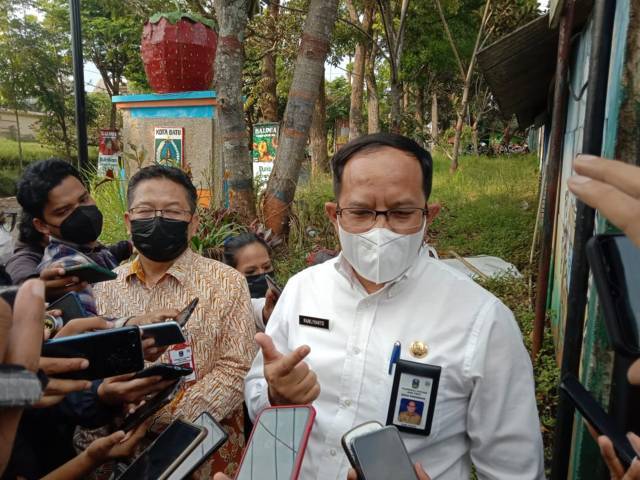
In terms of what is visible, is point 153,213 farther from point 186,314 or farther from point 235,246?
point 235,246

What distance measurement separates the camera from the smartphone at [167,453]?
130 centimetres

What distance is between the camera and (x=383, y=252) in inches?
57.1

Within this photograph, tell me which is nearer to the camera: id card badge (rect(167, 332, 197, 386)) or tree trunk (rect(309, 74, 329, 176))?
id card badge (rect(167, 332, 197, 386))

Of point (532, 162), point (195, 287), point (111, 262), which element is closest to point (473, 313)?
point (195, 287)

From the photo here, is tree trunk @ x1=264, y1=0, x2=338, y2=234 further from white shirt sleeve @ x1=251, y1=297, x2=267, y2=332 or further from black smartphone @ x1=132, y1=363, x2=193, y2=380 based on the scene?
black smartphone @ x1=132, y1=363, x2=193, y2=380

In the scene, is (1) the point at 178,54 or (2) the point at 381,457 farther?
(1) the point at 178,54

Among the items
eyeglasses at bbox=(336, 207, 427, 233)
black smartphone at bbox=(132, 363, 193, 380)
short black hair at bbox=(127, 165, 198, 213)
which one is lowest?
black smartphone at bbox=(132, 363, 193, 380)

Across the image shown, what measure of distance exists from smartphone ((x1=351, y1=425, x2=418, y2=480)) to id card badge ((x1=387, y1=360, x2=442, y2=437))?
10.5 inches

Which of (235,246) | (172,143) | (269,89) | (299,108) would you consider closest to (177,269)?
(235,246)

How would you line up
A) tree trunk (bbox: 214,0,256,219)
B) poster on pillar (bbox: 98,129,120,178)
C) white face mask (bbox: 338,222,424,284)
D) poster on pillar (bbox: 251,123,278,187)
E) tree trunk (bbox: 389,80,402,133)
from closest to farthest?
white face mask (bbox: 338,222,424,284) → tree trunk (bbox: 214,0,256,219) → poster on pillar (bbox: 98,129,120,178) → poster on pillar (bbox: 251,123,278,187) → tree trunk (bbox: 389,80,402,133)

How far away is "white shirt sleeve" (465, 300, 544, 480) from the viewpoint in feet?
4.20

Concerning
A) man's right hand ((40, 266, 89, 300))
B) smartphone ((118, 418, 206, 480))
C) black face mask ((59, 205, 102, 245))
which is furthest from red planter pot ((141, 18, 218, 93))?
smartphone ((118, 418, 206, 480))

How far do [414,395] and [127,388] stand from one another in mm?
909

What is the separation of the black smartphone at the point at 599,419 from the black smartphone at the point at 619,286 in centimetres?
27
